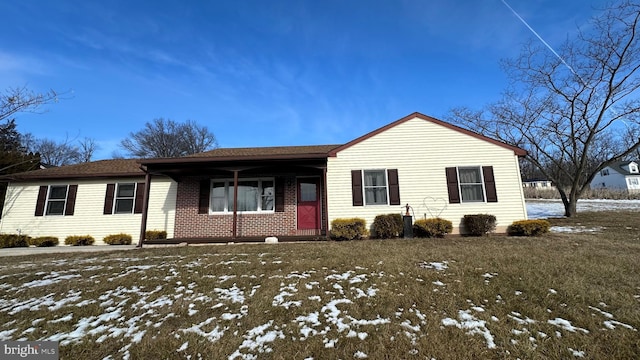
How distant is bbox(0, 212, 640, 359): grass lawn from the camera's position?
294cm

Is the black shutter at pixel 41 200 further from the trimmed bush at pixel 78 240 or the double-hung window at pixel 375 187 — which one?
the double-hung window at pixel 375 187

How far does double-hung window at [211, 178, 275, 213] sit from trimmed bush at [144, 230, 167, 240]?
2210mm

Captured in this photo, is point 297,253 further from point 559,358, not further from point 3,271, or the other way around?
point 3,271

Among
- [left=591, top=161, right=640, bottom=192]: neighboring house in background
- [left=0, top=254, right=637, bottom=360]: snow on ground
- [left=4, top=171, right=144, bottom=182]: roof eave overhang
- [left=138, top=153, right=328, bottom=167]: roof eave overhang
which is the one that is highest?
[left=591, top=161, right=640, bottom=192]: neighboring house in background

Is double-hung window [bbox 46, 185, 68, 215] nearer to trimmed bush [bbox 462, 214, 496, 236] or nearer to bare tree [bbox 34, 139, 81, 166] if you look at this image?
trimmed bush [bbox 462, 214, 496, 236]

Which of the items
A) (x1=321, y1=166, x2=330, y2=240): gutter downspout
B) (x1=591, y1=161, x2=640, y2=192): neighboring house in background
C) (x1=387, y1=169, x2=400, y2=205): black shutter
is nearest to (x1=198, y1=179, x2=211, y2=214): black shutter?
(x1=321, y1=166, x2=330, y2=240): gutter downspout

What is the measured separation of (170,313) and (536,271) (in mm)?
6664

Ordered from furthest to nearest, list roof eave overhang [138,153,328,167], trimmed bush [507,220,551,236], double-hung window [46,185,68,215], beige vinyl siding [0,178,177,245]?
double-hung window [46,185,68,215] < beige vinyl siding [0,178,177,245] < roof eave overhang [138,153,328,167] < trimmed bush [507,220,551,236]

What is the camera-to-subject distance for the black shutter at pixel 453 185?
10.2 metres

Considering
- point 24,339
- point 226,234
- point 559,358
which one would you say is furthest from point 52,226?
point 559,358

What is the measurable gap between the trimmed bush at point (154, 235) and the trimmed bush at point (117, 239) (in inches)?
40.5

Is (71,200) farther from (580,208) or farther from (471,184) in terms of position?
(580,208)

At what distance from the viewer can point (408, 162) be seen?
10578mm

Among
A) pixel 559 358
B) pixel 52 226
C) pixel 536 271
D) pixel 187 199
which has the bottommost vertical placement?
pixel 559 358
